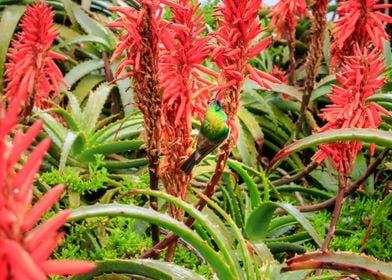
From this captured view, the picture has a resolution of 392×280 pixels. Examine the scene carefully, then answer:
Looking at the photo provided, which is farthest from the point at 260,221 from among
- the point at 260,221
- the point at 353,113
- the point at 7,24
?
the point at 7,24

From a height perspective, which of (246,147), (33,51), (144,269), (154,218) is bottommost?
(246,147)

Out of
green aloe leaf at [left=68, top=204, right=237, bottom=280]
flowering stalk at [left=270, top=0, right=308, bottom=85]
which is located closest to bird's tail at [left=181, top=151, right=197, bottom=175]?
green aloe leaf at [left=68, top=204, right=237, bottom=280]

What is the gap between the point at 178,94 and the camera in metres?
1.24

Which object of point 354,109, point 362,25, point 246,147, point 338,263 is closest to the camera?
point 338,263

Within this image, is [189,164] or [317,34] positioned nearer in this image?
[189,164]

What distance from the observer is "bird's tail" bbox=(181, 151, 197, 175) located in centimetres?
117

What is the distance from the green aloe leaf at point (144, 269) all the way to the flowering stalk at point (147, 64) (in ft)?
0.52

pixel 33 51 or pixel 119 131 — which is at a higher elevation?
pixel 33 51

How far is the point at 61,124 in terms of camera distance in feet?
7.33

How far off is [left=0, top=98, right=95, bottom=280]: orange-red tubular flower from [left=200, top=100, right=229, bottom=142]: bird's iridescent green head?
630mm

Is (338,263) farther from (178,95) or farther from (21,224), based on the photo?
(21,224)

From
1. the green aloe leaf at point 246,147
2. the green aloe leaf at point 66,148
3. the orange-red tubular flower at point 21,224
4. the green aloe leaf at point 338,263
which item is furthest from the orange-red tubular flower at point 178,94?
the green aloe leaf at point 246,147

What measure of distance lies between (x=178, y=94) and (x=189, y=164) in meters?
0.13

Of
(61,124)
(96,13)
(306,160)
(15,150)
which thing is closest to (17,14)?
(96,13)
